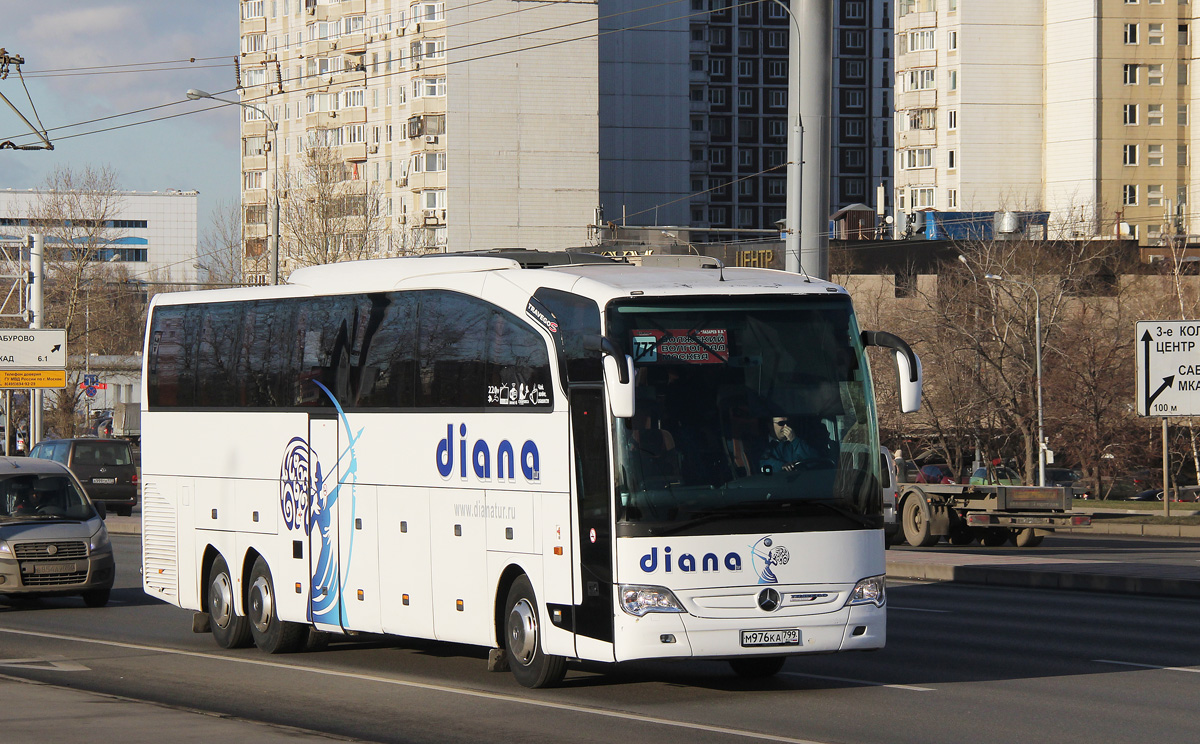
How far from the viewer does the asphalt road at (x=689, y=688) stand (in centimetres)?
1036

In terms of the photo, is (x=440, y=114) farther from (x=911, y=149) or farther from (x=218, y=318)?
(x=218, y=318)

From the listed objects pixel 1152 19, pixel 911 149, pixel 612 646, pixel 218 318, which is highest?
pixel 1152 19

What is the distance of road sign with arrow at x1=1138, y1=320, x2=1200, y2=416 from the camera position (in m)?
31.1

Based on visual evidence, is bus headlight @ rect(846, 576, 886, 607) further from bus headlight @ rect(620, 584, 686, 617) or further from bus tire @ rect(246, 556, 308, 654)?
bus tire @ rect(246, 556, 308, 654)

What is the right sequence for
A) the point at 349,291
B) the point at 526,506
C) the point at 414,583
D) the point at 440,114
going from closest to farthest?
the point at 526,506 → the point at 414,583 → the point at 349,291 → the point at 440,114

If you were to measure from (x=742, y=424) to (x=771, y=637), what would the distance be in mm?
1479

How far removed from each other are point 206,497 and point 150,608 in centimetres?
461

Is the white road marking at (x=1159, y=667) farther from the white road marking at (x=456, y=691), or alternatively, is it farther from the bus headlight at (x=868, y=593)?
the white road marking at (x=456, y=691)

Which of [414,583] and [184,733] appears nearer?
[184,733]

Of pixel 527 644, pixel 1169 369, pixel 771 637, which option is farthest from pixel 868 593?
pixel 1169 369

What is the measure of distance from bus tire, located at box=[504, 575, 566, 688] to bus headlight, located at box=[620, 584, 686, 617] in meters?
0.97

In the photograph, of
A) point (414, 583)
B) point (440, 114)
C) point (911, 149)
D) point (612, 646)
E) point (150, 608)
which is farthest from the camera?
point (911, 149)

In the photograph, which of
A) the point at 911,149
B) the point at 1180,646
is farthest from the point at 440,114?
the point at 1180,646

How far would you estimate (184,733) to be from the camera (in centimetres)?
988
